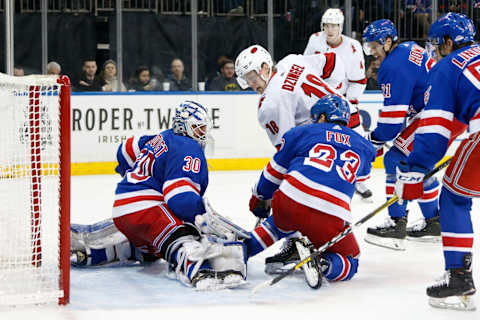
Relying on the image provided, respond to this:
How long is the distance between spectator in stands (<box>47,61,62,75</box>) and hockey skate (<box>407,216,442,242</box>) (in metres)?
4.38

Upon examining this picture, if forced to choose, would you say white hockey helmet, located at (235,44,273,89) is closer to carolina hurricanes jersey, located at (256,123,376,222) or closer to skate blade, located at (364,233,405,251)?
carolina hurricanes jersey, located at (256,123,376,222)

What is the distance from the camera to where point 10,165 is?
322cm

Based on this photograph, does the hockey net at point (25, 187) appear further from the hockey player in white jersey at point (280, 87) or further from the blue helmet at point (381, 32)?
the blue helmet at point (381, 32)

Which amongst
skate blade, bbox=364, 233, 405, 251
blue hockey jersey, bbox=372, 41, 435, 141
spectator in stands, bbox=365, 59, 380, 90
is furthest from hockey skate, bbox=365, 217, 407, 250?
spectator in stands, bbox=365, 59, 380, 90

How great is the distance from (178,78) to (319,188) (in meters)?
4.98

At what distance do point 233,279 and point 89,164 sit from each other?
4406 mm

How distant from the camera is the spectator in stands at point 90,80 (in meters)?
7.71

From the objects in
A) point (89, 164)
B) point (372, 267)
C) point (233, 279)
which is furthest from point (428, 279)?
point (89, 164)

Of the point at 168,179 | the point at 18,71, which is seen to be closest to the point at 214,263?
the point at 168,179

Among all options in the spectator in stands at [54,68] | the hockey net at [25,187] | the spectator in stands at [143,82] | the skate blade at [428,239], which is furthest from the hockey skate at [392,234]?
the spectator in stands at [54,68]

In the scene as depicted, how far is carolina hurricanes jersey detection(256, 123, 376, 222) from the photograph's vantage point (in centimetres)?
327

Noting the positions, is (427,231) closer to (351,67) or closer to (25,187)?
(351,67)

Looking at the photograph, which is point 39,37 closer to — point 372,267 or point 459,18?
point 372,267

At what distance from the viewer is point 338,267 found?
3.38 metres
